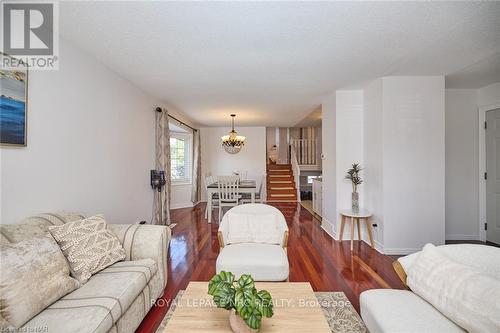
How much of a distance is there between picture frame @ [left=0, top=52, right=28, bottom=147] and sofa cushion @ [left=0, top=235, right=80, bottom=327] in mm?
838

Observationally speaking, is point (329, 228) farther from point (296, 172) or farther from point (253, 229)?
point (296, 172)

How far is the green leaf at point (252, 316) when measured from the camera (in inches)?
42.6

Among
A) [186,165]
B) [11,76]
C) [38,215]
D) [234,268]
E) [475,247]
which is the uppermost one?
[11,76]

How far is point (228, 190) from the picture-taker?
492 cm

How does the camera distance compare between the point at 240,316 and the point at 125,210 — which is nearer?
the point at 240,316

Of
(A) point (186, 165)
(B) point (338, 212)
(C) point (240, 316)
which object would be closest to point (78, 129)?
(C) point (240, 316)

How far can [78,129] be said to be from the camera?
7.84 feet

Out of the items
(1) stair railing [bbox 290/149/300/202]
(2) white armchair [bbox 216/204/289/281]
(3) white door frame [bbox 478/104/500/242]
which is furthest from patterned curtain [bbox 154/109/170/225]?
(3) white door frame [bbox 478/104/500/242]

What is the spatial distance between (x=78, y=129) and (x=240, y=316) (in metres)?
2.47

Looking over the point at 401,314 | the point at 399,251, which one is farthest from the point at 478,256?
the point at 399,251

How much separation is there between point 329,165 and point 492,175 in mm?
2499

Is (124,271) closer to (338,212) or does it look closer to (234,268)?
(234,268)

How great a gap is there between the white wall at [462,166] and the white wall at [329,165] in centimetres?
188

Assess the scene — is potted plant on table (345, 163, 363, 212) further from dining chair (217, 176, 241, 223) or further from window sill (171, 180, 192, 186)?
window sill (171, 180, 192, 186)
